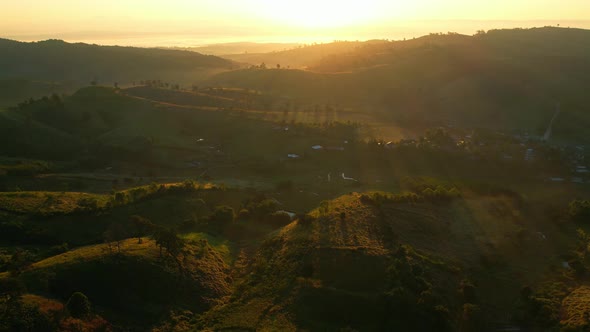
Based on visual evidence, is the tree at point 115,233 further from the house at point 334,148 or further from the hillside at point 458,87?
the hillside at point 458,87

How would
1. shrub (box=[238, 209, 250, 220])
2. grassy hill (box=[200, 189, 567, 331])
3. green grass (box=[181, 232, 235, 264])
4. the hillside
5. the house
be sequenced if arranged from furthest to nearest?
the hillside → the house → shrub (box=[238, 209, 250, 220]) → green grass (box=[181, 232, 235, 264]) → grassy hill (box=[200, 189, 567, 331])

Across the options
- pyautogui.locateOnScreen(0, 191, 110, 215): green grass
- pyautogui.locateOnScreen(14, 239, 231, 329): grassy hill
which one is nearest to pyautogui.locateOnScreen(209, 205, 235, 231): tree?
pyautogui.locateOnScreen(14, 239, 231, 329): grassy hill

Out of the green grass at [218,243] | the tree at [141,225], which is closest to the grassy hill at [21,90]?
the tree at [141,225]

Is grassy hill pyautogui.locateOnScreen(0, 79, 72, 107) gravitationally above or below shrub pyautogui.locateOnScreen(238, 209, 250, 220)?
above

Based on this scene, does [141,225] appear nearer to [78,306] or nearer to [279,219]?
→ [279,219]

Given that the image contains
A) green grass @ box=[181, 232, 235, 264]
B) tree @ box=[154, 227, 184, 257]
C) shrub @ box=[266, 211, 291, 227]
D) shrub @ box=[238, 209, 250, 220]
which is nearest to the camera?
tree @ box=[154, 227, 184, 257]

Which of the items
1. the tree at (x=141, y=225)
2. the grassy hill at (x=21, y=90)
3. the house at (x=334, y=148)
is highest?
the grassy hill at (x=21, y=90)

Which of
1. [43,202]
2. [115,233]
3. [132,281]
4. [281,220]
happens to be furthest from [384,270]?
[43,202]

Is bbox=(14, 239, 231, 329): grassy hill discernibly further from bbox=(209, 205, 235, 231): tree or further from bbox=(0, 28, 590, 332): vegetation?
bbox=(209, 205, 235, 231): tree
